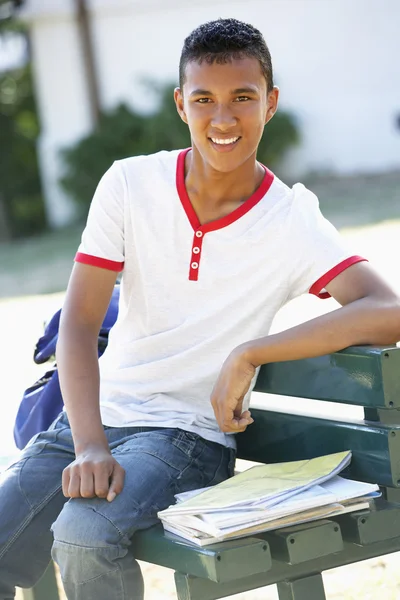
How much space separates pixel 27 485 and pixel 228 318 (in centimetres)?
70

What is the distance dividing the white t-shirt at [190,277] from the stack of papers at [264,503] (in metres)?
0.39

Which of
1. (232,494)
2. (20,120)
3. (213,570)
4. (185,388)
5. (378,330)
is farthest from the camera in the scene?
(20,120)

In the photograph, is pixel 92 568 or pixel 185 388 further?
pixel 185 388

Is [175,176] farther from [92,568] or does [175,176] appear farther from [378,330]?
[92,568]

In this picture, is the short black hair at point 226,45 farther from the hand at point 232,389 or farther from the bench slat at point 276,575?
the bench slat at point 276,575

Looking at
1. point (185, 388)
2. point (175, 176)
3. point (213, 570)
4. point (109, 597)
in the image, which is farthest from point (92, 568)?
point (175, 176)

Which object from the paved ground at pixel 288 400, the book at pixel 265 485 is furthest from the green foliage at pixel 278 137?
the book at pixel 265 485

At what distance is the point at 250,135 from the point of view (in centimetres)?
307

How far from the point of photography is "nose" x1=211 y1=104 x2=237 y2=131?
3010 millimetres

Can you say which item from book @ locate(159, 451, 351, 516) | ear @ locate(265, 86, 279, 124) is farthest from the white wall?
book @ locate(159, 451, 351, 516)

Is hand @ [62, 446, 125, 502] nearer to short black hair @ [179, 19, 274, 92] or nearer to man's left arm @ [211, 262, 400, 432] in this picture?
man's left arm @ [211, 262, 400, 432]

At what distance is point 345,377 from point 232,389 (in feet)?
0.94

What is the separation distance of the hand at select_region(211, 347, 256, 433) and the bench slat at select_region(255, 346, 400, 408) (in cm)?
16

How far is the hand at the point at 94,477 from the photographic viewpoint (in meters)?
2.71
